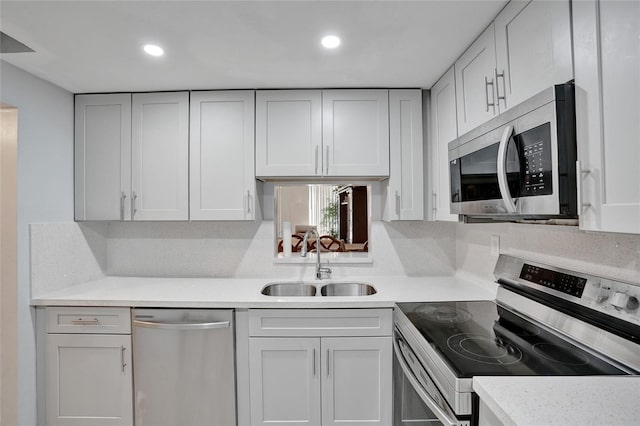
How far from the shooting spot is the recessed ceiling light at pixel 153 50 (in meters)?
1.72

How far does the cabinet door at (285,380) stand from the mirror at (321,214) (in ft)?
2.66

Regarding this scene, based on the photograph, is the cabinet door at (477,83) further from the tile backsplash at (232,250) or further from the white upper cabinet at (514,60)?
the tile backsplash at (232,250)

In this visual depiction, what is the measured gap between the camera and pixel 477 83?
165 cm

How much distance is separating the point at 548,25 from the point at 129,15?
5.20 feet

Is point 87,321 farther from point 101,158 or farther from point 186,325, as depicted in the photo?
point 101,158

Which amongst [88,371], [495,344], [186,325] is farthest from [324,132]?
[88,371]

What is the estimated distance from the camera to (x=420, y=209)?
231 cm

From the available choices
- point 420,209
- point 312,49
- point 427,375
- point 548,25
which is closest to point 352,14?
point 312,49

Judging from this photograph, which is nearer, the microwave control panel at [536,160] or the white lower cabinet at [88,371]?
the microwave control panel at [536,160]

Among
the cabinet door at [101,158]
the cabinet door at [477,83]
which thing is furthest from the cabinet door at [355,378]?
the cabinet door at [101,158]

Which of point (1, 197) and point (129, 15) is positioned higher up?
point (129, 15)

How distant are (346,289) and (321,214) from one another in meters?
0.59

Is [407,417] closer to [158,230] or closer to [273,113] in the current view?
[273,113]

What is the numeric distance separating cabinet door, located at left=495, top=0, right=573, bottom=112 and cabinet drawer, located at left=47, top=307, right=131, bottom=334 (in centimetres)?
222
